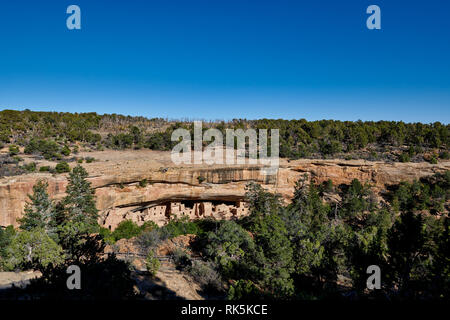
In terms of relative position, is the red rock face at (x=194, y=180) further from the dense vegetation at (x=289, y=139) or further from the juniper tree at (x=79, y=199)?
the dense vegetation at (x=289, y=139)

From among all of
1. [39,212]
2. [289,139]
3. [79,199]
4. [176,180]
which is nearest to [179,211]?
[176,180]

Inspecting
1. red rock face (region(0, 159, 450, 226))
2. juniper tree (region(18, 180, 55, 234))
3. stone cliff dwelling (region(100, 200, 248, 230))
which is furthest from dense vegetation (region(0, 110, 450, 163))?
stone cliff dwelling (region(100, 200, 248, 230))

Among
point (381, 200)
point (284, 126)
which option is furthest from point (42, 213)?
point (284, 126)

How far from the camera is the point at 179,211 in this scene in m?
29.7

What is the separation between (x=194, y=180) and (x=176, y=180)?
2.01 metres

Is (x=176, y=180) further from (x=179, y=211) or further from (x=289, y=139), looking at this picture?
(x=289, y=139)

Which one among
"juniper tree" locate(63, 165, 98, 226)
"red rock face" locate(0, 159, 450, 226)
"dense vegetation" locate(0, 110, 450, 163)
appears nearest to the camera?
"red rock face" locate(0, 159, 450, 226)

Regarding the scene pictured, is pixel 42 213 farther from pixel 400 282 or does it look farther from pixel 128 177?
pixel 400 282

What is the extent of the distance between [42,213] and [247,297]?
1669 centimetres

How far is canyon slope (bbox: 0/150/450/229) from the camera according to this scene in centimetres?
2098

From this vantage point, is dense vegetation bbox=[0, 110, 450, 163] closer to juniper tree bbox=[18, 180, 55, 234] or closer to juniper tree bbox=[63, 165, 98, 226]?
juniper tree bbox=[63, 165, 98, 226]

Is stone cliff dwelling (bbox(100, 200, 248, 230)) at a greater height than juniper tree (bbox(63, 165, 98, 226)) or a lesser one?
lesser

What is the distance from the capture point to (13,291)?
8.59m

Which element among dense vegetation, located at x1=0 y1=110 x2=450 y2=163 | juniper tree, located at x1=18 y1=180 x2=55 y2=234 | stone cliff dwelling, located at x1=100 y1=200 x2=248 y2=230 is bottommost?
stone cliff dwelling, located at x1=100 y1=200 x2=248 y2=230
